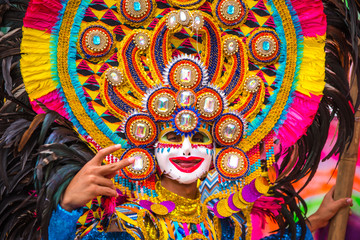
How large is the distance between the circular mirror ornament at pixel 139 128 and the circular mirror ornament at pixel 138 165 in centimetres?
7

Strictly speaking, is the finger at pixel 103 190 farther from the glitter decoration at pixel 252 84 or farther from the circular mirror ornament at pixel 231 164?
the glitter decoration at pixel 252 84

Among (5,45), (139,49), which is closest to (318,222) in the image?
(139,49)

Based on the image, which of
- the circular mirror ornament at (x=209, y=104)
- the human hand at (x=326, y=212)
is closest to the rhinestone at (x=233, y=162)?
the circular mirror ornament at (x=209, y=104)

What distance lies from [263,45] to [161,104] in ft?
2.43

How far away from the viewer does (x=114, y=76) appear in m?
3.06

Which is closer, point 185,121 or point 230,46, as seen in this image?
point 185,121

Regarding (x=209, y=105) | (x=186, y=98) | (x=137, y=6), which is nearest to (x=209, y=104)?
(x=209, y=105)

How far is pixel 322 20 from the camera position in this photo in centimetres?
326

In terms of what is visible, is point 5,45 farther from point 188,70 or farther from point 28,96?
point 188,70

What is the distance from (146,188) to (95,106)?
558mm

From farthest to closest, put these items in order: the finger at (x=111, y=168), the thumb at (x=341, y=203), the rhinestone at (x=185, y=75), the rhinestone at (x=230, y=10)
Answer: the thumb at (x=341, y=203) → the rhinestone at (x=230, y=10) → the rhinestone at (x=185, y=75) → the finger at (x=111, y=168)

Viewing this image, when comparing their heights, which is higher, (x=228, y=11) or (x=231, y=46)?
(x=228, y=11)

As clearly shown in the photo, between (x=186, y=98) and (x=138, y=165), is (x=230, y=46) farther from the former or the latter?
(x=138, y=165)

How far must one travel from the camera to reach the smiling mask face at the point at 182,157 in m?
2.99
